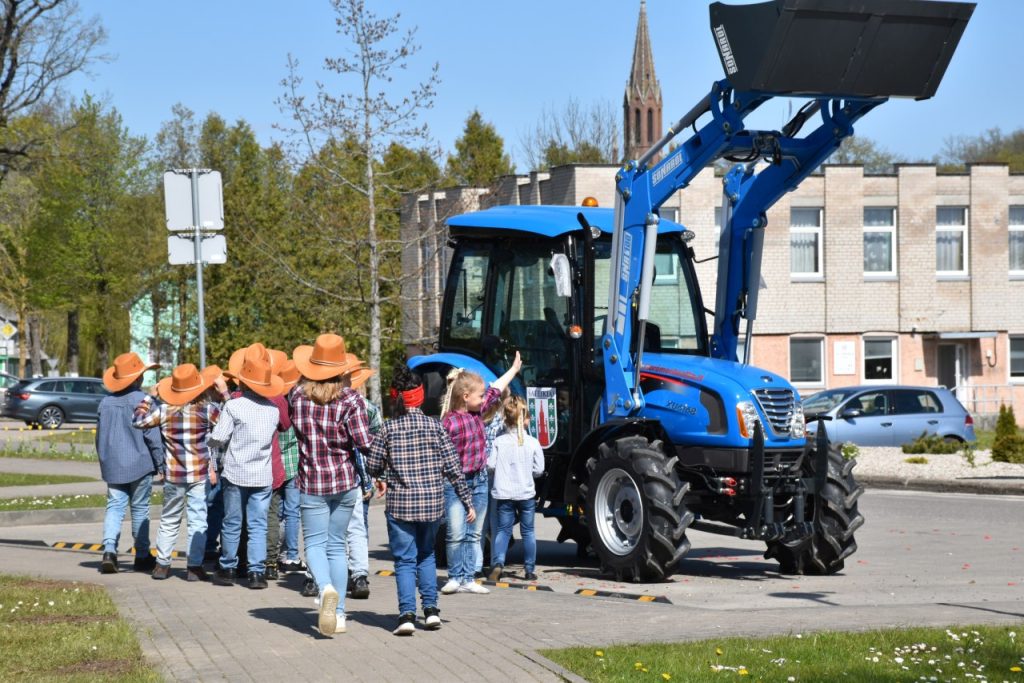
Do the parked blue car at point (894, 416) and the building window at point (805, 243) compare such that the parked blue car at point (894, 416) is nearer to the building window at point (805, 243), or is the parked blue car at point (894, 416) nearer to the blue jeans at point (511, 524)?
the building window at point (805, 243)

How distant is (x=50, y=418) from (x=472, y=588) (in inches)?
1446

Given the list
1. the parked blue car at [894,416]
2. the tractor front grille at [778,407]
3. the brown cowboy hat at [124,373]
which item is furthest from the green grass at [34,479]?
the tractor front grille at [778,407]

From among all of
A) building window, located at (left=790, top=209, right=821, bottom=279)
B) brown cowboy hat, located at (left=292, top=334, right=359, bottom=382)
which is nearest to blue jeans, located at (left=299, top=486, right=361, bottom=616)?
brown cowboy hat, located at (left=292, top=334, right=359, bottom=382)

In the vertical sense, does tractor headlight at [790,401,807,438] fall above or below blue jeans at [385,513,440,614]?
above

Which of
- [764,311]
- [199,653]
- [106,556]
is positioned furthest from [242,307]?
[199,653]

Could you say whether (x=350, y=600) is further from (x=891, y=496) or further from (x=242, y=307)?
(x=242, y=307)

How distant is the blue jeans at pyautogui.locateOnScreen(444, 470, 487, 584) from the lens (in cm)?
1116

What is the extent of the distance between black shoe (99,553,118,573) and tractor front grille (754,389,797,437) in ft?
18.4

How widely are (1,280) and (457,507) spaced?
5313 cm

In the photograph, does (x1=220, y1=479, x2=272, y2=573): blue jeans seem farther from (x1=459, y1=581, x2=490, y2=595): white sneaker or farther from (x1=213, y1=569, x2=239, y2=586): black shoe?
(x1=459, y1=581, x2=490, y2=595): white sneaker

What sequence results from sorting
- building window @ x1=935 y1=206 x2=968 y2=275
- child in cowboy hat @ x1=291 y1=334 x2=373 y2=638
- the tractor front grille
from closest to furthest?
child in cowboy hat @ x1=291 y1=334 x2=373 y2=638 < the tractor front grille < building window @ x1=935 y1=206 x2=968 y2=275

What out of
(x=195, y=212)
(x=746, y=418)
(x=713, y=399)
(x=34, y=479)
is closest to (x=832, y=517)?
(x=746, y=418)

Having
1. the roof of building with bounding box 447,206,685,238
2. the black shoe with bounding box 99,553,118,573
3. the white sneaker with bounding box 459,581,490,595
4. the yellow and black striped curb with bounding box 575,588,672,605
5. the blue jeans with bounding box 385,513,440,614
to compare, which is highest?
the roof of building with bounding box 447,206,685,238

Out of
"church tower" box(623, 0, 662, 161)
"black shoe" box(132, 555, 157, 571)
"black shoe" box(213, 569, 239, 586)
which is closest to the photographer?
"black shoe" box(213, 569, 239, 586)
